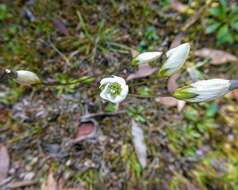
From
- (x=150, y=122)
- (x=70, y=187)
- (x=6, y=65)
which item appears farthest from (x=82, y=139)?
(x=6, y=65)

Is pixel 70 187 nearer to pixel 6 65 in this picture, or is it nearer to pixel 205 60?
pixel 6 65

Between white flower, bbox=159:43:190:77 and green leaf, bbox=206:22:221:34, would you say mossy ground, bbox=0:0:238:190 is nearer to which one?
green leaf, bbox=206:22:221:34

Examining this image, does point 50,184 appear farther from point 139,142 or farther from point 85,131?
point 139,142

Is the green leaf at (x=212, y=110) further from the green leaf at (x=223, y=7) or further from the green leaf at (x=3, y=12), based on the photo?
the green leaf at (x=3, y=12)

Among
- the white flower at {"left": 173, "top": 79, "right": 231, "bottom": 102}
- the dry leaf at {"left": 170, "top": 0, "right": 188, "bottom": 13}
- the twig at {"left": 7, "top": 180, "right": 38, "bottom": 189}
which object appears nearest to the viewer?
the white flower at {"left": 173, "top": 79, "right": 231, "bottom": 102}

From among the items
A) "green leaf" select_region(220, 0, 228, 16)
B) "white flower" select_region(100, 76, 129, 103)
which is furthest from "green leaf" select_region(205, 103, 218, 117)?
"white flower" select_region(100, 76, 129, 103)

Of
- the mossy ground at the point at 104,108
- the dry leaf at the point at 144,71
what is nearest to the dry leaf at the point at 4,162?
the mossy ground at the point at 104,108

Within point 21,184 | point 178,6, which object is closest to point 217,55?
point 178,6
